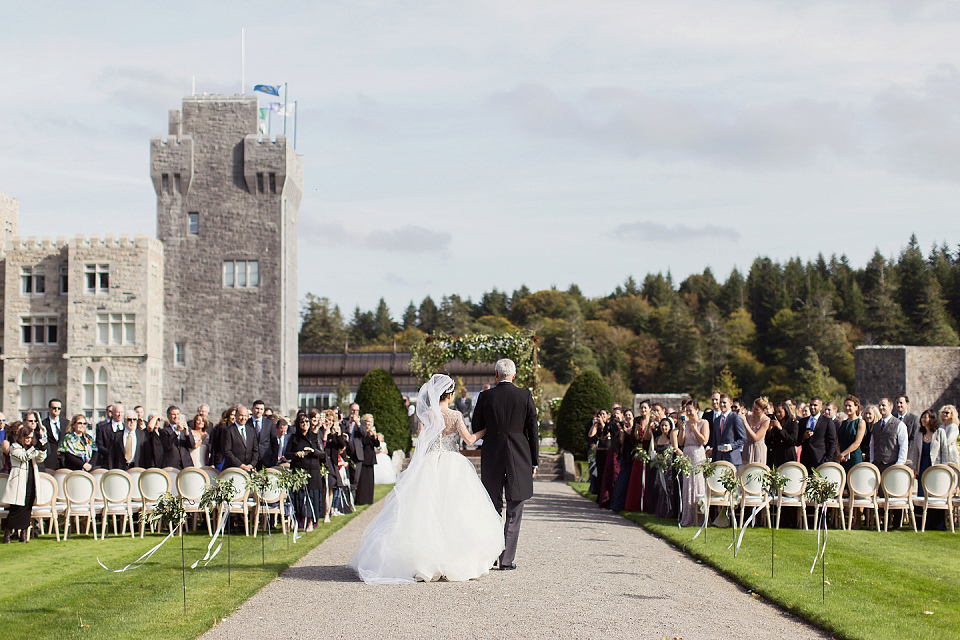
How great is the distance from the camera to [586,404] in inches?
1210

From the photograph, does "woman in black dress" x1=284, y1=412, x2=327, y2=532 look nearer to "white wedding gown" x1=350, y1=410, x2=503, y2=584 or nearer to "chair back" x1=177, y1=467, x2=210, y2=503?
"chair back" x1=177, y1=467, x2=210, y2=503

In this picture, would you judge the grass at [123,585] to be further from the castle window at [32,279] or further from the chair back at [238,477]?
the castle window at [32,279]

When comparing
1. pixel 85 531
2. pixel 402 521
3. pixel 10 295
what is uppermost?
pixel 10 295

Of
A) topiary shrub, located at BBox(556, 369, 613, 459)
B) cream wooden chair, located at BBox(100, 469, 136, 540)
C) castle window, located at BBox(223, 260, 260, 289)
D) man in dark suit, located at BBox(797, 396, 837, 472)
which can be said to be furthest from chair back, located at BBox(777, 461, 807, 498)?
castle window, located at BBox(223, 260, 260, 289)

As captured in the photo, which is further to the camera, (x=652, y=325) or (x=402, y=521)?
(x=652, y=325)

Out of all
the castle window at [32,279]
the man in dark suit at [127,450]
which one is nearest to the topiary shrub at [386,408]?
the man in dark suit at [127,450]

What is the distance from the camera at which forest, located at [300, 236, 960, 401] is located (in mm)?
77062

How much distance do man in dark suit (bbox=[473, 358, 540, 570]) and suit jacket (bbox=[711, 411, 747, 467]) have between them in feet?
20.2

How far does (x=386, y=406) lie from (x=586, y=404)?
629cm

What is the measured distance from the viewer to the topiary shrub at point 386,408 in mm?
28953

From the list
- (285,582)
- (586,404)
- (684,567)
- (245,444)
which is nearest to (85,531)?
(245,444)

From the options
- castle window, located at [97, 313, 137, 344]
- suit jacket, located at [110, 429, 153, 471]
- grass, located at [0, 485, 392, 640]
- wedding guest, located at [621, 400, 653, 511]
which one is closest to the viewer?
grass, located at [0, 485, 392, 640]

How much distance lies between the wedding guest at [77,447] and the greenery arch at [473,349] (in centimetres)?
1861

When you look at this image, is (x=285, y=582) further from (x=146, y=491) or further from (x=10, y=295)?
(x=10, y=295)
